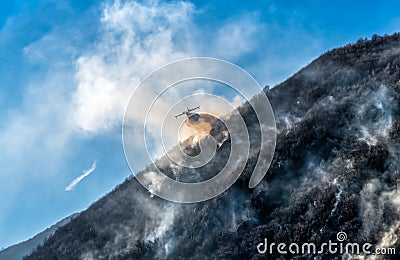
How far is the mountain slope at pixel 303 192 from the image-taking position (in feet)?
165

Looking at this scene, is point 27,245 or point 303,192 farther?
point 27,245

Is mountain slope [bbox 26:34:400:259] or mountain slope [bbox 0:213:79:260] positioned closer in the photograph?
mountain slope [bbox 26:34:400:259]

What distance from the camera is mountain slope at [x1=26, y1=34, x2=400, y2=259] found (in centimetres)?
5031

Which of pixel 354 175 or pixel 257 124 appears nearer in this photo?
pixel 354 175

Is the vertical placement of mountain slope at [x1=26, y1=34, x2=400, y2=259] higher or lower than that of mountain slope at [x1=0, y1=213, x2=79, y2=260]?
lower

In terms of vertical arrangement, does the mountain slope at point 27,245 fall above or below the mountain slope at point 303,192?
above

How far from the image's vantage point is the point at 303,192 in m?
55.9

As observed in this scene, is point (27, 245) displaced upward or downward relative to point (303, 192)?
upward

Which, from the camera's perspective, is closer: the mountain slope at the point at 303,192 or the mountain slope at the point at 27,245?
the mountain slope at the point at 303,192

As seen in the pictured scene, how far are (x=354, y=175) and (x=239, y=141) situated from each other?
2143 cm

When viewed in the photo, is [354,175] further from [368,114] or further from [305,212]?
[368,114]

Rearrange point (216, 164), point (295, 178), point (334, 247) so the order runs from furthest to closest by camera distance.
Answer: point (216, 164)
point (295, 178)
point (334, 247)

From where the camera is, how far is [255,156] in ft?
213

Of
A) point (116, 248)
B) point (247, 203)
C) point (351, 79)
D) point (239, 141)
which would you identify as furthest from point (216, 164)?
point (351, 79)
